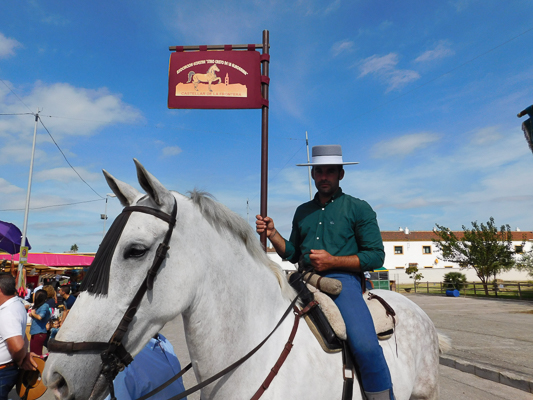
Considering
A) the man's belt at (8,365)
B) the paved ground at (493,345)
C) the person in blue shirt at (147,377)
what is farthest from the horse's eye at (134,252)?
the paved ground at (493,345)

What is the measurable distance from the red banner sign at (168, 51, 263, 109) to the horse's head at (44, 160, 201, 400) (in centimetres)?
206

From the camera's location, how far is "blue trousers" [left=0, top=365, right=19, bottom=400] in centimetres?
381

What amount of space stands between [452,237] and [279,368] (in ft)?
99.2

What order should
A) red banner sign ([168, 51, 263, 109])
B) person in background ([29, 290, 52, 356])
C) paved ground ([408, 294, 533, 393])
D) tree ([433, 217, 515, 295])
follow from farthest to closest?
tree ([433, 217, 515, 295])
person in background ([29, 290, 52, 356])
paved ground ([408, 294, 533, 393])
red banner sign ([168, 51, 263, 109])

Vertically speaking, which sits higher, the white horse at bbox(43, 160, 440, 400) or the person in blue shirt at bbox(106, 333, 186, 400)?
the white horse at bbox(43, 160, 440, 400)

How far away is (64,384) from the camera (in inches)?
60.1

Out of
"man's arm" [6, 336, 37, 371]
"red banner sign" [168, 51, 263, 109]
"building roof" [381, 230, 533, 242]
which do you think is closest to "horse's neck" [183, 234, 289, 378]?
"red banner sign" [168, 51, 263, 109]

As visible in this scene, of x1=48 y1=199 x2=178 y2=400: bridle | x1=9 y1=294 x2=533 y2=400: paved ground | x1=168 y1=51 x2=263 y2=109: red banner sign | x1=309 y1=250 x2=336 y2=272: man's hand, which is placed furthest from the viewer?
x1=9 y1=294 x2=533 y2=400: paved ground

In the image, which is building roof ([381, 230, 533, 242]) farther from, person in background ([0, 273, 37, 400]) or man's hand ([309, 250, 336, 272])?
man's hand ([309, 250, 336, 272])

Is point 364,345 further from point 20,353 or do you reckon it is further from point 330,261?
point 20,353

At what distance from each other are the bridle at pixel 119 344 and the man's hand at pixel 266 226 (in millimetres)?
1046

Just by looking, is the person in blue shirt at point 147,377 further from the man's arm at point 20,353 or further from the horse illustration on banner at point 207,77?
the horse illustration on banner at point 207,77

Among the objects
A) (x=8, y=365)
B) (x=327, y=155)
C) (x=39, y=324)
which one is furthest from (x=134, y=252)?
(x=39, y=324)

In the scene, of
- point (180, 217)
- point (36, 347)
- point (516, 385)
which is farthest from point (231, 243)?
point (36, 347)
